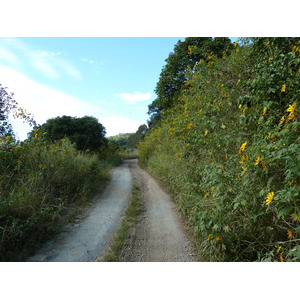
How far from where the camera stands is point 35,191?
2.96 metres

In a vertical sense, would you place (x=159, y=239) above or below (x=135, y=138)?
below

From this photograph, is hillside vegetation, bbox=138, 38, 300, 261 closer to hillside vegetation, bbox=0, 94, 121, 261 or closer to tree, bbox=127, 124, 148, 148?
hillside vegetation, bbox=0, 94, 121, 261

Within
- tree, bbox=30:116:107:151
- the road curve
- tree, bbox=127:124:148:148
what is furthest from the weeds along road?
tree, bbox=127:124:148:148

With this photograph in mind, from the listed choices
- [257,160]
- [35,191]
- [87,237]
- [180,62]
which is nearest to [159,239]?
[87,237]

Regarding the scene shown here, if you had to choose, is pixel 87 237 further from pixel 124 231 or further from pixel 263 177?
pixel 263 177

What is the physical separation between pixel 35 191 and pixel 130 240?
64.6 inches

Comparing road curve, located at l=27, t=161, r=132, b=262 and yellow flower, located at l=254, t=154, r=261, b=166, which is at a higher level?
yellow flower, located at l=254, t=154, r=261, b=166

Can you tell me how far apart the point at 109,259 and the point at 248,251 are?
1.40 meters

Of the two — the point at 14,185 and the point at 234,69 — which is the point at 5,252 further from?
the point at 234,69

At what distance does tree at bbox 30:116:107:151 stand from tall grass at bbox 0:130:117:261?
2607 mm

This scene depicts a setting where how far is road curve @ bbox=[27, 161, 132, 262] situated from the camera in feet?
7.03

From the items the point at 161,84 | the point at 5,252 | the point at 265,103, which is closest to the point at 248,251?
the point at 265,103

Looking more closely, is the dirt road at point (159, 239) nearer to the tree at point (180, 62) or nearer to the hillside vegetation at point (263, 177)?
the hillside vegetation at point (263, 177)

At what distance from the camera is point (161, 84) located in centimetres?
671
